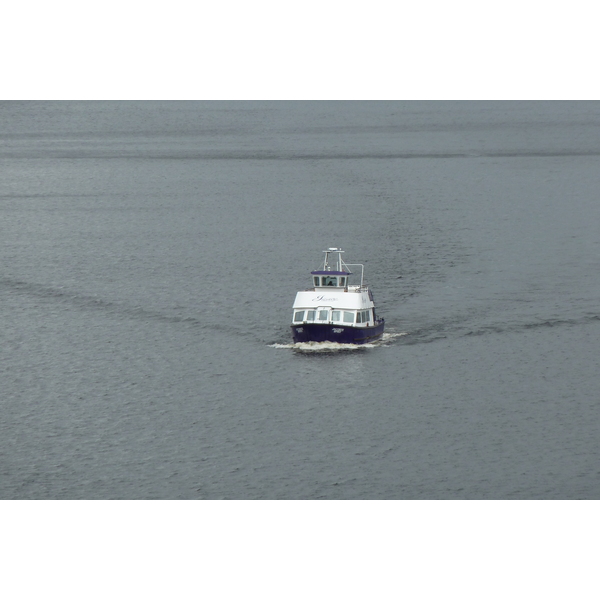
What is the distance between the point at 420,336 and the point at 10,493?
175 ft

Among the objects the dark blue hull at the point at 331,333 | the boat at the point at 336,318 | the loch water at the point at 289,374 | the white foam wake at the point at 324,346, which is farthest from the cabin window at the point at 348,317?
the loch water at the point at 289,374

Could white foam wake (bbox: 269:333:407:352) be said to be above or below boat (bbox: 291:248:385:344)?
below

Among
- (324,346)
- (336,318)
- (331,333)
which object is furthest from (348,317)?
(324,346)

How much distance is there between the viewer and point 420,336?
403 feet

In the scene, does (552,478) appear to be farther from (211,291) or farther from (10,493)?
(211,291)

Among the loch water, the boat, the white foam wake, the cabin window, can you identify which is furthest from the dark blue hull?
the loch water

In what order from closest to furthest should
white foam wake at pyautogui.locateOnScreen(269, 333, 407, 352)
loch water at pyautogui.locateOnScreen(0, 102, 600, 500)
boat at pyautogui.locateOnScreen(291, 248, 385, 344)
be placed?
loch water at pyautogui.locateOnScreen(0, 102, 600, 500)
white foam wake at pyautogui.locateOnScreen(269, 333, 407, 352)
boat at pyautogui.locateOnScreen(291, 248, 385, 344)

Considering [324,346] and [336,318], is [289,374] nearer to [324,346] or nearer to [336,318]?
[324,346]

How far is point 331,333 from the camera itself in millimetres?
118750

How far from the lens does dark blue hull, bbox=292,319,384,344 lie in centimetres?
11825

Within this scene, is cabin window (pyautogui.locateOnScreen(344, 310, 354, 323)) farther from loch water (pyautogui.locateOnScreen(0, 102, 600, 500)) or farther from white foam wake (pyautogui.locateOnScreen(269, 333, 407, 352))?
loch water (pyautogui.locateOnScreen(0, 102, 600, 500))

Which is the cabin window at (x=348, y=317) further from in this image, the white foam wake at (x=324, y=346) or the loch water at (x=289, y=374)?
the loch water at (x=289, y=374)

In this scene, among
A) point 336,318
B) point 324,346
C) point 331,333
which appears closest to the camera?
point 324,346

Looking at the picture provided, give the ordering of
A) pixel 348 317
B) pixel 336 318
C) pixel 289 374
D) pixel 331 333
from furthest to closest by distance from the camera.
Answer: pixel 336 318 → pixel 348 317 → pixel 331 333 → pixel 289 374
